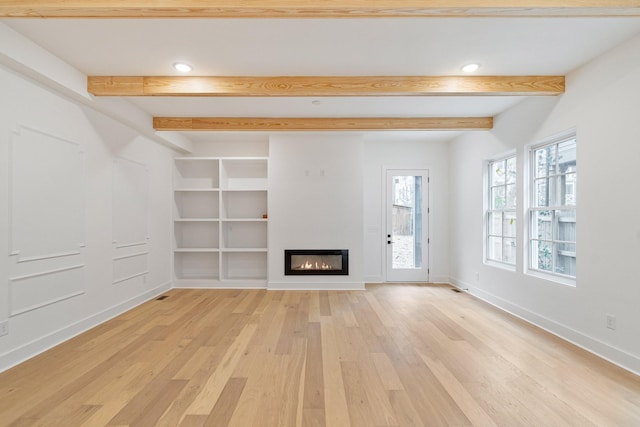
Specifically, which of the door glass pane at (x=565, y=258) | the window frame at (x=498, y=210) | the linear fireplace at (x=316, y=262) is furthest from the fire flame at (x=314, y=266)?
the door glass pane at (x=565, y=258)

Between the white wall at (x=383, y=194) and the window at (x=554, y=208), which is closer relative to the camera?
the window at (x=554, y=208)

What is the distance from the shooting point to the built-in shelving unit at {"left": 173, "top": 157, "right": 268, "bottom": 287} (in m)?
6.00

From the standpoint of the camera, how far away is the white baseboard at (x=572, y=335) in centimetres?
262

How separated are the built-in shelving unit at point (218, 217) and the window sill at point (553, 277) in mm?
4237

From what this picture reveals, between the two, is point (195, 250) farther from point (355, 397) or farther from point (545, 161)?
point (545, 161)

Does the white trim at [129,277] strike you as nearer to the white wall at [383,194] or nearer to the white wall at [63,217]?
the white wall at [63,217]

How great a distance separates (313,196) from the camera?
558 cm

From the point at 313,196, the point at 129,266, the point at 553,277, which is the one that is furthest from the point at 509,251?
the point at 129,266

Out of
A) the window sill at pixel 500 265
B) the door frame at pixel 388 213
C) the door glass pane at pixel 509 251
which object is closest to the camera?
the window sill at pixel 500 265

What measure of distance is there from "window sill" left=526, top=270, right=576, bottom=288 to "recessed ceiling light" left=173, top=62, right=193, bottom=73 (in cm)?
449

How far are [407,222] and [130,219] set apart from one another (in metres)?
4.70

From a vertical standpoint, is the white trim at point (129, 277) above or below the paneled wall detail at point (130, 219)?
below

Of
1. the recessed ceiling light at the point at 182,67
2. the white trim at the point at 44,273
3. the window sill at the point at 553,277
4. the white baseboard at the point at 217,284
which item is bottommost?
the white baseboard at the point at 217,284

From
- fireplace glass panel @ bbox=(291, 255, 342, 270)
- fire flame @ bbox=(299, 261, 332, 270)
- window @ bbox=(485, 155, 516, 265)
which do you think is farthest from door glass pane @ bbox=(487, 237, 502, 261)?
fire flame @ bbox=(299, 261, 332, 270)
